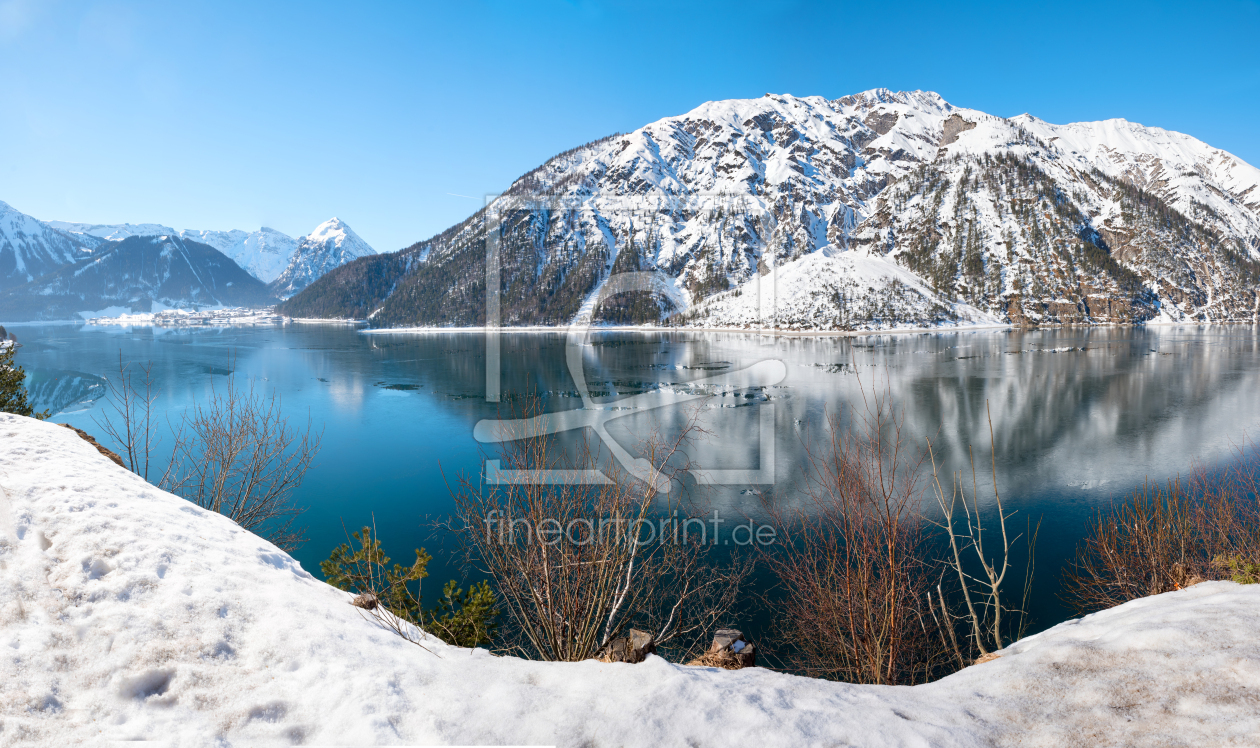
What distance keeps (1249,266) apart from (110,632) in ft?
726

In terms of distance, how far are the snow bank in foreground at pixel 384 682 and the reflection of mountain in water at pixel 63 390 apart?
117 ft

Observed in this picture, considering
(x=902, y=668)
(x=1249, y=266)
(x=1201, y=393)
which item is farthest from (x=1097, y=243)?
(x=902, y=668)

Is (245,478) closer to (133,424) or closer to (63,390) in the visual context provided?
(133,424)

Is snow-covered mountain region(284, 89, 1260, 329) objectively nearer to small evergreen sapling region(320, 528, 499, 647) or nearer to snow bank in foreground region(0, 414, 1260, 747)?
small evergreen sapling region(320, 528, 499, 647)

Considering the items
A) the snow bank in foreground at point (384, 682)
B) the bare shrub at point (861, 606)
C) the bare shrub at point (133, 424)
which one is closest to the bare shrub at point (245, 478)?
the bare shrub at point (133, 424)

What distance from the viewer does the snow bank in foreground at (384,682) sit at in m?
3.60

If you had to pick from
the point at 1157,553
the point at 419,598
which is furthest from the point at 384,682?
the point at 1157,553

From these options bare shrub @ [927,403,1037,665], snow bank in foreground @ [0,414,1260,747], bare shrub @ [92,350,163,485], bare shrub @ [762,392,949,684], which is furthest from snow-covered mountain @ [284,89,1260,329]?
snow bank in foreground @ [0,414,1260,747]

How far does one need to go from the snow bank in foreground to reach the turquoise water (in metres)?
8.27

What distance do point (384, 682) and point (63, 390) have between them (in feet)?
165

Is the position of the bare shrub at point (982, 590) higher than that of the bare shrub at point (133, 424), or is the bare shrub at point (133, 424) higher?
the bare shrub at point (133, 424)

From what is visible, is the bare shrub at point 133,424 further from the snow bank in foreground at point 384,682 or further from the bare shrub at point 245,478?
the snow bank in foreground at point 384,682

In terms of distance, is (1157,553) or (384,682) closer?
(384,682)

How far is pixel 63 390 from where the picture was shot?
36625 mm
